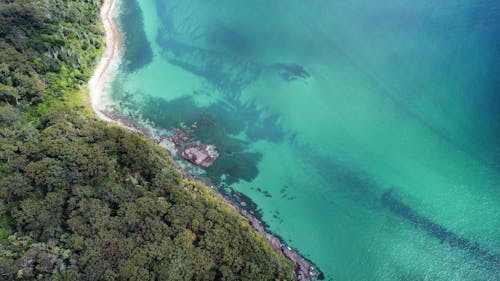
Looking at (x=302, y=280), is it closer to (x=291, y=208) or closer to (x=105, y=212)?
(x=291, y=208)

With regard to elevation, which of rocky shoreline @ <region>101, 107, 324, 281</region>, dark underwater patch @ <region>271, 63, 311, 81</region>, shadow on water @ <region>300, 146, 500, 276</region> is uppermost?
dark underwater patch @ <region>271, 63, 311, 81</region>

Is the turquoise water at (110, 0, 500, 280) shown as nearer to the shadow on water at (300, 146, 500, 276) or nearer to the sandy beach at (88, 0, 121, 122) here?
the shadow on water at (300, 146, 500, 276)

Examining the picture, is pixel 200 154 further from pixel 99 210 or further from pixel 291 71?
pixel 291 71

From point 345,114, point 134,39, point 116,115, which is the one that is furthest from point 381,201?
point 134,39

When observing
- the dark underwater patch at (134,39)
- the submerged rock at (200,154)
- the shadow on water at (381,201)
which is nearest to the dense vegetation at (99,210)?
the submerged rock at (200,154)

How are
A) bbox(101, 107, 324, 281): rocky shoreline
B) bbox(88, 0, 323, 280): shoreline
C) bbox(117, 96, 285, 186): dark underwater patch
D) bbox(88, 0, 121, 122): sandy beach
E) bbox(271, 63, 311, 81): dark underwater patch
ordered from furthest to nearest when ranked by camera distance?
bbox(271, 63, 311, 81): dark underwater patch < bbox(88, 0, 121, 122): sandy beach < bbox(117, 96, 285, 186): dark underwater patch < bbox(88, 0, 323, 280): shoreline < bbox(101, 107, 324, 281): rocky shoreline

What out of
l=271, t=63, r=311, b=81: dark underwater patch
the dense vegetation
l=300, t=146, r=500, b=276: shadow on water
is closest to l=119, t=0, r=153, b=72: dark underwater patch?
the dense vegetation
